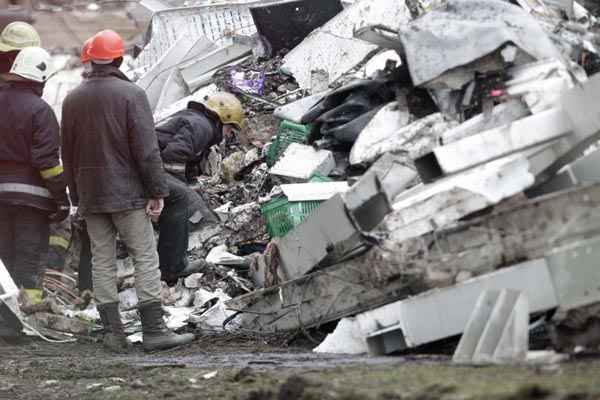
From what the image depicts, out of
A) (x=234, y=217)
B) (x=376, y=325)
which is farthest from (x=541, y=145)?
(x=234, y=217)

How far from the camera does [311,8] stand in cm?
1071

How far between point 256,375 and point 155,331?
2014 millimetres

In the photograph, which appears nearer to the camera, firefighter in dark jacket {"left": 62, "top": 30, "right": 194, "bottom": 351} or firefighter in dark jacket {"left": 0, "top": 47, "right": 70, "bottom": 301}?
firefighter in dark jacket {"left": 62, "top": 30, "right": 194, "bottom": 351}

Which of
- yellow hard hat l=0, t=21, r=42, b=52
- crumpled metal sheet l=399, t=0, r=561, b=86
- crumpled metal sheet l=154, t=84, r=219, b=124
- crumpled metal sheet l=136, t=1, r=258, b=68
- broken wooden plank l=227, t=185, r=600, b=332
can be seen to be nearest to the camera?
broken wooden plank l=227, t=185, r=600, b=332

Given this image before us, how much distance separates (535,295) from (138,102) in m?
3.07

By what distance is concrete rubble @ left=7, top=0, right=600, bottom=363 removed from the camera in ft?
16.8

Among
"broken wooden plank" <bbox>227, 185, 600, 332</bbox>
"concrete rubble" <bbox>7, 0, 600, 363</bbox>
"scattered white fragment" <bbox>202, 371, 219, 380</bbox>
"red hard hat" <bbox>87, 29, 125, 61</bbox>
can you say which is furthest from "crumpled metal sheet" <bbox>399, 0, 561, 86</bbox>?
"scattered white fragment" <bbox>202, 371, 219, 380</bbox>

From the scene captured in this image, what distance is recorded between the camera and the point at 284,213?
25.1 feet

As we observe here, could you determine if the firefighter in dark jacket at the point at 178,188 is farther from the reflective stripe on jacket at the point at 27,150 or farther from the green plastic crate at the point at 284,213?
the reflective stripe on jacket at the point at 27,150

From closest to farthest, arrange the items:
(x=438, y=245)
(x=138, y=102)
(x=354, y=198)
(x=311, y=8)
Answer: (x=438, y=245)
(x=354, y=198)
(x=138, y=102)
(x=311, y=8)

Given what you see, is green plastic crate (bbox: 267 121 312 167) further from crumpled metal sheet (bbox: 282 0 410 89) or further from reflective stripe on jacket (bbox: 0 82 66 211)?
reflective stripe on jacket (bbox: 0 82 66 211)

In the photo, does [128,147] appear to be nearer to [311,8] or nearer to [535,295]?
[535,295]

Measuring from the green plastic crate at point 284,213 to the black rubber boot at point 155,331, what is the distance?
1054 mm

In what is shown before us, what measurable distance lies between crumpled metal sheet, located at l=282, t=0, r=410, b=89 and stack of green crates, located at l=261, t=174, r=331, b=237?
2156 mm
